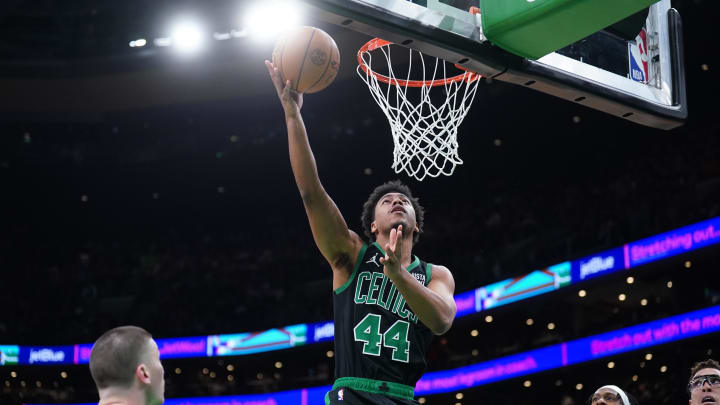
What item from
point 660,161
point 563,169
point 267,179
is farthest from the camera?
point 267,179

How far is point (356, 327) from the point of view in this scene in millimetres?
3623

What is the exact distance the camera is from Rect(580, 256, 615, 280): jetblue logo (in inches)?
510

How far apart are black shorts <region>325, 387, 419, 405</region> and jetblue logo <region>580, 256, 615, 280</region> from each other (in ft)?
32.7

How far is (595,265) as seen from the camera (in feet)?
43.2

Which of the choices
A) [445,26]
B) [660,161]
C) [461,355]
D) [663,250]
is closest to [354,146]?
[461,355]

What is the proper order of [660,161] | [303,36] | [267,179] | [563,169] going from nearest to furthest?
1. [303,36]
2. [660,161]
3. [563,169]
4. [267,179]

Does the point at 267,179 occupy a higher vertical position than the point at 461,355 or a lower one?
higher

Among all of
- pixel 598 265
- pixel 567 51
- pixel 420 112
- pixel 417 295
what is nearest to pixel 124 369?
pixel 417 295

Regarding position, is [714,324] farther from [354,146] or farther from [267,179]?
[267,179]

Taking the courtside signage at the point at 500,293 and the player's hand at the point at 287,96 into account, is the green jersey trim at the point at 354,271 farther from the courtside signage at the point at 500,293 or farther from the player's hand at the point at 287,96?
the courtside signage at the point at 500,293

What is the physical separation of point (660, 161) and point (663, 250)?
3025 millimetres

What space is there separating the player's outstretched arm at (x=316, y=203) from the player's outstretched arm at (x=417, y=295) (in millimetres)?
369

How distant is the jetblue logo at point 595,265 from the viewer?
42.5ft

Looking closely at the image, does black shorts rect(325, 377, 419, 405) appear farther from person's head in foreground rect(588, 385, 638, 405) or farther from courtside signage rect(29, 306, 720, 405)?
courtside signage rect(29, 306, 720, 405)
